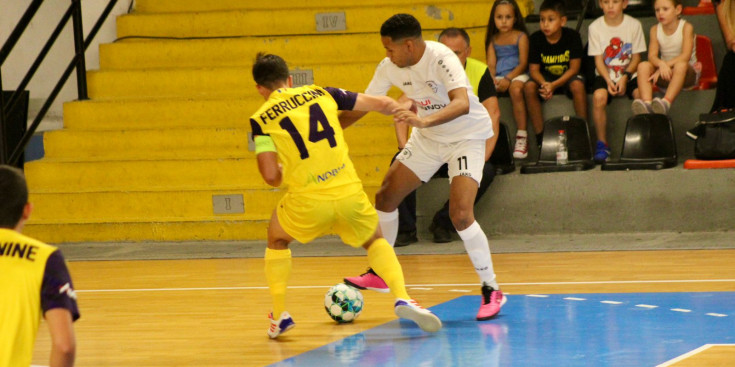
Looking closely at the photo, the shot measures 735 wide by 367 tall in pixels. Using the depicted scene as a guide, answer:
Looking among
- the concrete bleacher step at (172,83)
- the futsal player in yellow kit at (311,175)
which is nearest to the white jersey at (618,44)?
the concrete bleacher step at (172,83)

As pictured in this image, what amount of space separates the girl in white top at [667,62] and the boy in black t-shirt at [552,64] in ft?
1.90

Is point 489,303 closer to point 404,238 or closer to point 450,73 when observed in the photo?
point 450,73

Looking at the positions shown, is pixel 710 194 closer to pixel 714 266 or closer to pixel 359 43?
pixel 714 266

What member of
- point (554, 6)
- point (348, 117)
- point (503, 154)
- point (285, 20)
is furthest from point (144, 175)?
point (348, 117)

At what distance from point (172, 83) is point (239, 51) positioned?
2.55ft

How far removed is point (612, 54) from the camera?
31.6 ft

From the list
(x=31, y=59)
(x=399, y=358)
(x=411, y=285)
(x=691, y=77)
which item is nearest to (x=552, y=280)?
(x=411, y=285)

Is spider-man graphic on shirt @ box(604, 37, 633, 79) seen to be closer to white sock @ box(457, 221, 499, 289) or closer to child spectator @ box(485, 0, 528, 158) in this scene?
child spectator @ box(485, 0, 528, 158)

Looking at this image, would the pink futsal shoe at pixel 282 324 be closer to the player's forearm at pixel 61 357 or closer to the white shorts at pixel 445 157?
the white shorts at pixel 445 157

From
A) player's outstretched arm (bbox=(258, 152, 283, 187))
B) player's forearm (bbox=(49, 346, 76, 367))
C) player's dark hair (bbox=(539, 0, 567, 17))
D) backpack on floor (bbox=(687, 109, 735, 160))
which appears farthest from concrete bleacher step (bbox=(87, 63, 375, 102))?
player's forearm (bbox=(49, 346, 76, 367))

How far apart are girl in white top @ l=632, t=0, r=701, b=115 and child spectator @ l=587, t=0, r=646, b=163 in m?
0.18

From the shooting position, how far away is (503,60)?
9.94 metres

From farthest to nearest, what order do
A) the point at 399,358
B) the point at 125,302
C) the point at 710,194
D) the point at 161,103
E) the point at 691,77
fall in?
the point at 161,103 → the point at 691,77 → the point at 710,194 → the point at 125,302 → the point at 399,358

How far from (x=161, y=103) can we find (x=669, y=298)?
6132mm
